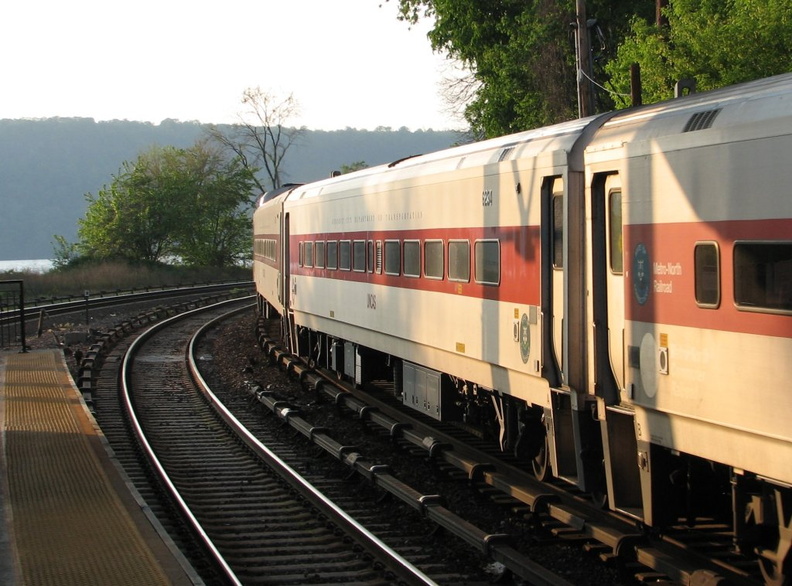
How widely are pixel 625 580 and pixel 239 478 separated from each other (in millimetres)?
6060

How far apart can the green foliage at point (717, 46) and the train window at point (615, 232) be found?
13394mm

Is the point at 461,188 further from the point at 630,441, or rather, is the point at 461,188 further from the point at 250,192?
the point at 250,192

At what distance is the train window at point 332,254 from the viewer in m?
18.8

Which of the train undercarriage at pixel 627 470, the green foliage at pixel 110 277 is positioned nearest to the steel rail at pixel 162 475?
the train undercarriage at pixel 627 470

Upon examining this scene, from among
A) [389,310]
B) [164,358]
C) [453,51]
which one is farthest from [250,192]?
[389,310]

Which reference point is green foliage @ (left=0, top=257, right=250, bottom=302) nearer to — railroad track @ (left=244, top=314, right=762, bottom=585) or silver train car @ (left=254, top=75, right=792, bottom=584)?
railroad track @ (left=244, top=314, right=762, bottom=585)

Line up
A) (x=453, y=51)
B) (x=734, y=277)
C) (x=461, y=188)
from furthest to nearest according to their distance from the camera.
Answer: (x=453, y=51) → (x=461, y=188) → (x=734, y=277)

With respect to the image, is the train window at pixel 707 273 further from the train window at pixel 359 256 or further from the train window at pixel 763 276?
the train window at pixel 359 256

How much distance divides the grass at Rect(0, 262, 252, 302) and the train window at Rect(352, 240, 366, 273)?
32064 millimetres

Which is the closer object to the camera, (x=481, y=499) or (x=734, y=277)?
(x=734, y=277)

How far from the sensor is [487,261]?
37.8ft

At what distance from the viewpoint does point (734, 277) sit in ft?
23.0

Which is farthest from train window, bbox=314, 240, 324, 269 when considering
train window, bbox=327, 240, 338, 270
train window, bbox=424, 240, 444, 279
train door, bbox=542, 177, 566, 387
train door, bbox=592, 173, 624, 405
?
train door, bbox=592, 173, 624, 405

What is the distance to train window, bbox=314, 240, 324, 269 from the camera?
2002cm
